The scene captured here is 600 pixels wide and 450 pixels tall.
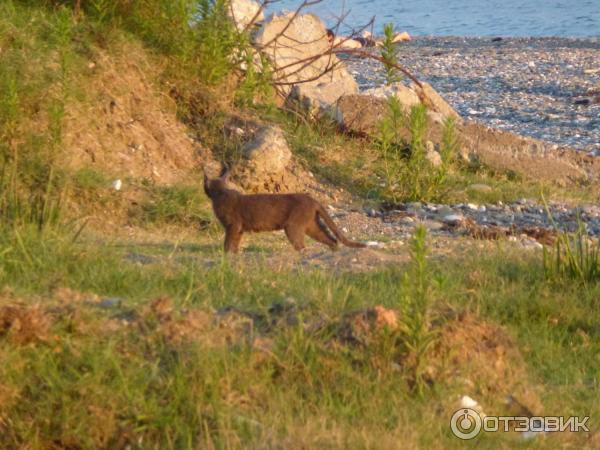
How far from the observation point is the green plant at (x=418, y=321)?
4.40 metres

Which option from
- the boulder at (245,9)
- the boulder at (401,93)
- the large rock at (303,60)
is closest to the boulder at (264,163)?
the large rock at (303,60)

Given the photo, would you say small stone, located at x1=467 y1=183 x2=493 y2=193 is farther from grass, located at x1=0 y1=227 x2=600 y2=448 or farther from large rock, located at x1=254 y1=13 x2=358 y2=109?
grass, located at x1=0 y1=227 x2=600 y2=448

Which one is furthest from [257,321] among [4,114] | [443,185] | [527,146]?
[527,146]

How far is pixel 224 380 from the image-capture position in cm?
430

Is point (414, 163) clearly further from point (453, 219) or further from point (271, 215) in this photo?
point (271, 215)

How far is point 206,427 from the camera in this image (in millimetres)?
4051

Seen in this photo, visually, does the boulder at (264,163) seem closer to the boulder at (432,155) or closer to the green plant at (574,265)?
the boulder at (432,155)

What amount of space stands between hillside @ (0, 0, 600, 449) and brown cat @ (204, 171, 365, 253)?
6.3 inches

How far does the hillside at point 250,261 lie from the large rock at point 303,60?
74 millimetres

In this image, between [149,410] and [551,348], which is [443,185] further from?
[149,410]

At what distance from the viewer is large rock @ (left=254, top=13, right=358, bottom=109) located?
10.8m

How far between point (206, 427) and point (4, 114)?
4.67 meters

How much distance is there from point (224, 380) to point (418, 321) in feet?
2.85

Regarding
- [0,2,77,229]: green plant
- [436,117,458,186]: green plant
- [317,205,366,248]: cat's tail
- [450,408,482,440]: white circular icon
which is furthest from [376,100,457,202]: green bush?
[450,408,482,440]: white circular icon
